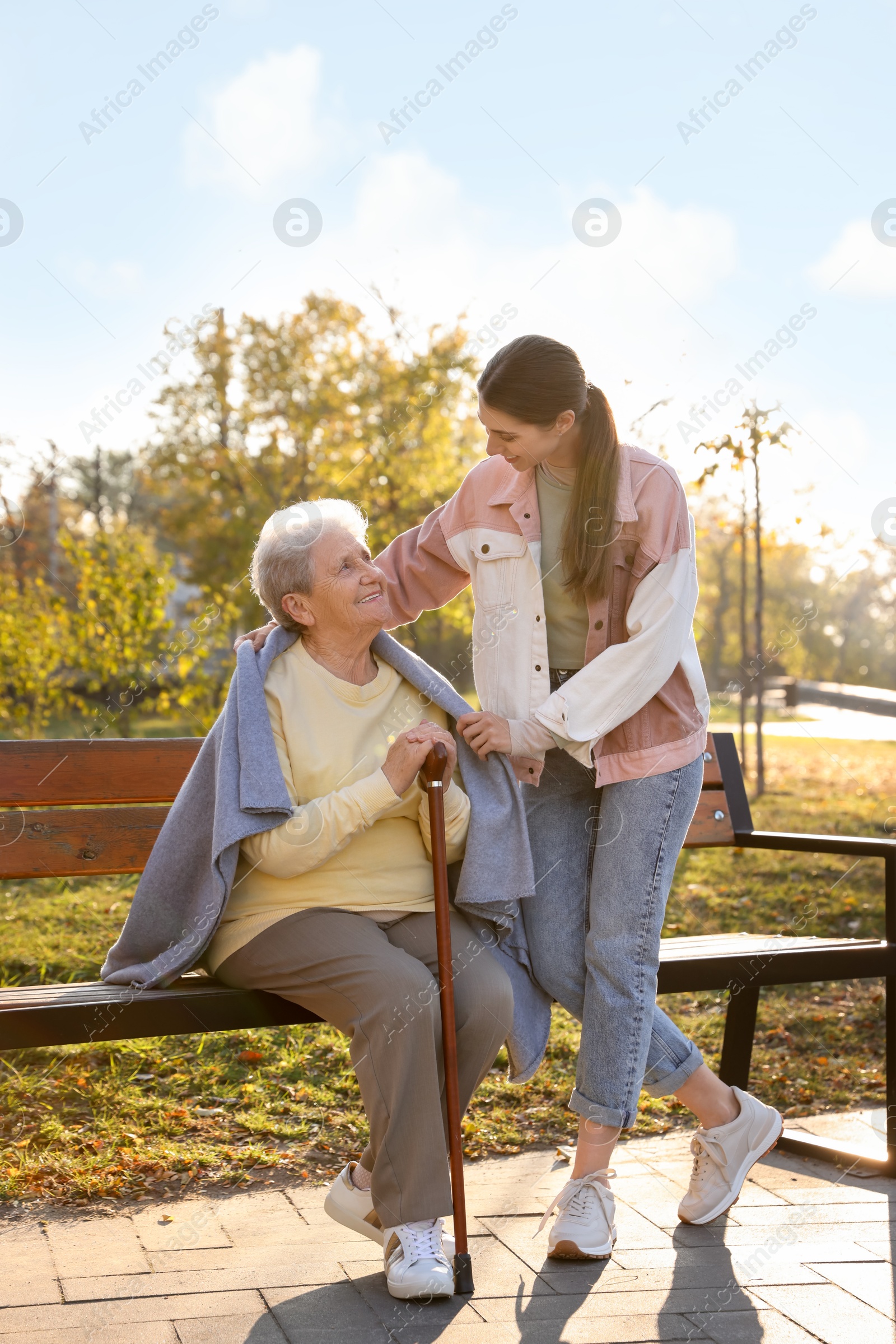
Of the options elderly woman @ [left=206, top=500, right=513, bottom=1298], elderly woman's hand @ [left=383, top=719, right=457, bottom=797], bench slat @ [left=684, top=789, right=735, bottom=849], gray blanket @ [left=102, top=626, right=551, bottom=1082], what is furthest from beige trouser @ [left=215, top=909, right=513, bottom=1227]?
bench slat @ [left=684, top=789, right=735, bottom=849]

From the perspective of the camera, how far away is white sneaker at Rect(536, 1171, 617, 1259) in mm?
2619

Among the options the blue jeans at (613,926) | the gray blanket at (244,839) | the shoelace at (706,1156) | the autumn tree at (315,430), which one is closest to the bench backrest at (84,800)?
the gray blanket at (244,839)

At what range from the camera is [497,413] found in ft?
8.64

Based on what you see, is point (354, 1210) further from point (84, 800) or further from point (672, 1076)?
point (84, 800)

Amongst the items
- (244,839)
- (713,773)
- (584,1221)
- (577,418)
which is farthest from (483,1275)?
(577,418)

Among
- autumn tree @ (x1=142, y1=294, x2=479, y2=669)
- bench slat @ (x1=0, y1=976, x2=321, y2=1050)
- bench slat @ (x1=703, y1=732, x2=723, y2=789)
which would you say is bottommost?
bench slat @ (x1=0, y1=976, x2=321, y2=1050)

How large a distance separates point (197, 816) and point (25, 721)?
7.44 metres

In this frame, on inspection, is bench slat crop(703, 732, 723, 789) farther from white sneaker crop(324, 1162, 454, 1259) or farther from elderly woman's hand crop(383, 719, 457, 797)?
white sneaker crop(324, 1162, 454, 1259)

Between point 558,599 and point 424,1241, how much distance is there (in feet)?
4.63

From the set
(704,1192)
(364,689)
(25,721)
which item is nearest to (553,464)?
(364,689)

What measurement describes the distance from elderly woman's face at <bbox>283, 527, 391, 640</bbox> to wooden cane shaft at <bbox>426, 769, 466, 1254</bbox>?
0.44 meters

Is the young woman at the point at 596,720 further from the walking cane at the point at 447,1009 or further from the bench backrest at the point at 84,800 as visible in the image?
the bench backrest at the point at 84,800

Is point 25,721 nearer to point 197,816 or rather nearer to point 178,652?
point 178,652

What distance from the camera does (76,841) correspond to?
3094 mm
